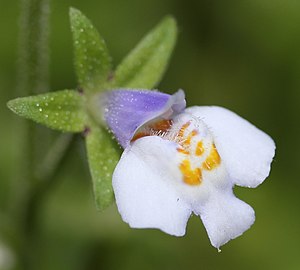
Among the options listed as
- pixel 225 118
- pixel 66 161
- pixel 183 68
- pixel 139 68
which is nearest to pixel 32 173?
pixel 66 161

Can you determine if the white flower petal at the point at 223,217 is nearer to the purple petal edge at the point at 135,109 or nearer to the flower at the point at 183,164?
the flower at the point at 183,164

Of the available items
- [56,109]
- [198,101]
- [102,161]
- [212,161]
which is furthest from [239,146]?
[198,101]

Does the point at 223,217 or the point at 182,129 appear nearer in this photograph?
the point at 223,217

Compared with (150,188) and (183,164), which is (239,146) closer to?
(183,164)

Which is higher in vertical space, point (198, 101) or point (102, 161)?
point (102, 161)

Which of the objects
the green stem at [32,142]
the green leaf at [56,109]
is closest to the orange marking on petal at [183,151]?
the green leaf at [56,109]

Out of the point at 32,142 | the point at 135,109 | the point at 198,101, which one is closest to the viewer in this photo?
the point at 135,109
